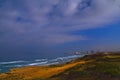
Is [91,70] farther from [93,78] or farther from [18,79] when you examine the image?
[18,79]

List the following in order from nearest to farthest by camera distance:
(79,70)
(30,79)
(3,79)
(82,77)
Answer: (82,77) < (79,70) < (30,79) < (3,79)

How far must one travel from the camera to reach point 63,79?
Answer: 20953 mm

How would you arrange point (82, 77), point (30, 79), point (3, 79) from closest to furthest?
point (82, 77), point (30, 79), point (3, 79)

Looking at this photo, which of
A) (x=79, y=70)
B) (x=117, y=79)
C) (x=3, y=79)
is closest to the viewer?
(x=117, y=79)

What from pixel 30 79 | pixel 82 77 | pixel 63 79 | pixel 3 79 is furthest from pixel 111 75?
pixel 3 79

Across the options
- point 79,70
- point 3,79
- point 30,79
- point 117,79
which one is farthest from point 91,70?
point 3,79

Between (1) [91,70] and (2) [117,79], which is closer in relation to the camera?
(2) [117,79]

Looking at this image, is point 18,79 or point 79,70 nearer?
point 79,70

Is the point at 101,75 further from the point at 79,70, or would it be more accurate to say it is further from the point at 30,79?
the point at 30,79

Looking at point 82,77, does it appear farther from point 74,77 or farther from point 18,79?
point 18,79

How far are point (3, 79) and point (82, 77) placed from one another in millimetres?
9705

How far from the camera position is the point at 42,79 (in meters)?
23.3

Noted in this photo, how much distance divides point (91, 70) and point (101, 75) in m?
1.76

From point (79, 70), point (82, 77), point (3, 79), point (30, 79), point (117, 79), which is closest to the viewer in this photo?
point (117, 79)
